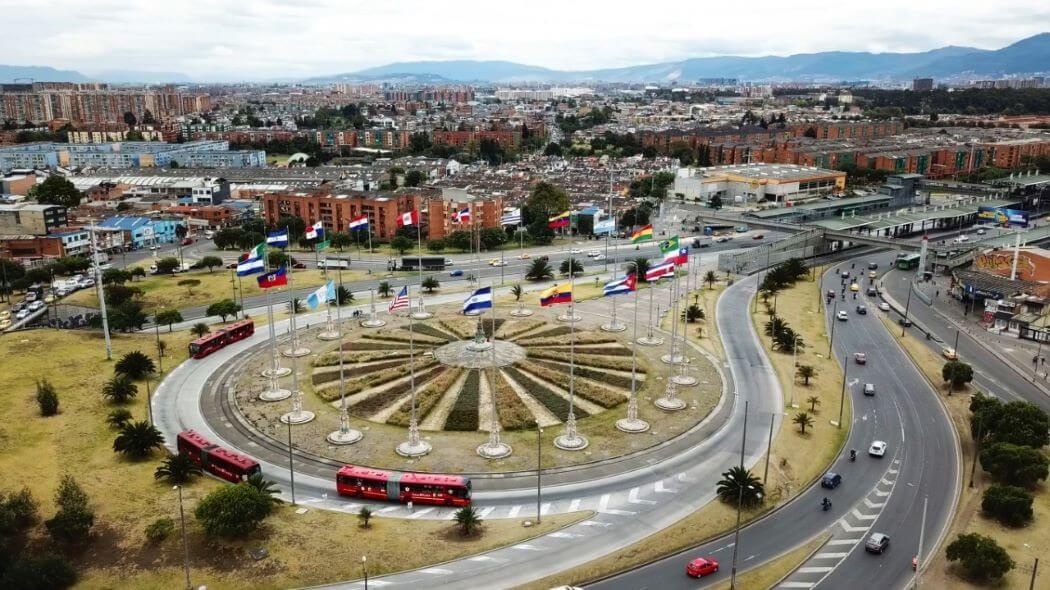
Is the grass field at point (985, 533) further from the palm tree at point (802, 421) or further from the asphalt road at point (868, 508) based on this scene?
the palm tree at point (802, 421)

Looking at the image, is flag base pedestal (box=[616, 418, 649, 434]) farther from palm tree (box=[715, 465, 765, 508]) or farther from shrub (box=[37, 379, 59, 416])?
shrub (box=[37, 379, 59, 416])

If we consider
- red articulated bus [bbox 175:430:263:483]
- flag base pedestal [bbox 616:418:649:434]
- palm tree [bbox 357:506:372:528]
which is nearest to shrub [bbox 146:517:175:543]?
red articulated bus [bbox 175:430:263:483]

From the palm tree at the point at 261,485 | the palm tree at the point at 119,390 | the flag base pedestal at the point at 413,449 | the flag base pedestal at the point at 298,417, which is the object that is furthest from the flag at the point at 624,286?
the palm tree at the point at 119,390

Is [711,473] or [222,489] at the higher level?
[222,489]

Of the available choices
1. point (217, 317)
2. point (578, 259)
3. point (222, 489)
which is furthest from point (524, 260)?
point (222, 489)

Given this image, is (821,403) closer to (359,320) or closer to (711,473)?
(711,473)

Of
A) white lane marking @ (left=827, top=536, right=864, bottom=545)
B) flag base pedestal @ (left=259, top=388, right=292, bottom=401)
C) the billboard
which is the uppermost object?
the billboard

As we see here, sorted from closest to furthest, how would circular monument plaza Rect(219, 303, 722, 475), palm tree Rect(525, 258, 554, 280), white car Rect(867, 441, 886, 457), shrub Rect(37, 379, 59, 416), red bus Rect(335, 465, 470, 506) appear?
1. red bus Rect(335, 465, 470, 506)
2. white car Rect(867, 441, 886, 457)
3. circular monument plaza Rect(219, 303, 722, 475)
4. shrub Rect(37, 379, 59, 416)
5. palm tree Rect(525, 258, 554, 280)
